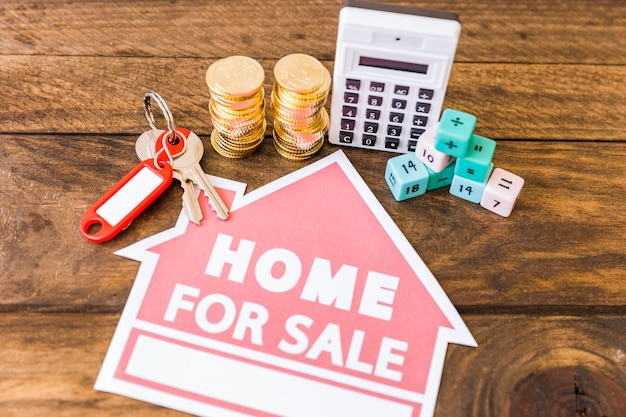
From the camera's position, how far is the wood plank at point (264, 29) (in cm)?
80

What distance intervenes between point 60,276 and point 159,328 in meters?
0.11

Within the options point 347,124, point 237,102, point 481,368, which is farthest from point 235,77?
point 481,368

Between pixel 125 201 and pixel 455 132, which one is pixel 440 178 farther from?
pixel 125 201

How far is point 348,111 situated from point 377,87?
0.04 metres

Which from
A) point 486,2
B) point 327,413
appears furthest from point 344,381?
point 486,2

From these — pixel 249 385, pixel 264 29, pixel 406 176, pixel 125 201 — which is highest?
pixel 264 29

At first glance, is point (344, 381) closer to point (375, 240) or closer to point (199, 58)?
point (375, 240)

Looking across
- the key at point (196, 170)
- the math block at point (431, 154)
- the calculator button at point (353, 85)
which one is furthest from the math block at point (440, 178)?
the key at point (196, 170)

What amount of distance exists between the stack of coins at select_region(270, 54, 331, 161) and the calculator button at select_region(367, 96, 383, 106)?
0.04m

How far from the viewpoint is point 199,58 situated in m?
0.79

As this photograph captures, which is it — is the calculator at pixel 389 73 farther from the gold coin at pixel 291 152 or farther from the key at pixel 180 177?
the key at pixel 180 177

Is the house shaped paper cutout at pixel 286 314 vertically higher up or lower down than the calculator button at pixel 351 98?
lower down

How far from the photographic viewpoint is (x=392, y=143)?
0.72 m

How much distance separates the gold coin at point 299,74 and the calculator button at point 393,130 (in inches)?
3.7
